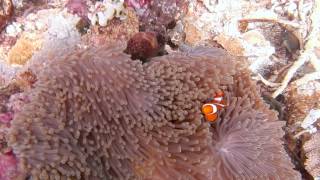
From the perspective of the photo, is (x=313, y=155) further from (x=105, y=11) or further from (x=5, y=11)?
(x=5, y=11)

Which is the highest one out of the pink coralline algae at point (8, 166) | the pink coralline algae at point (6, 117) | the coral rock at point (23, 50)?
the coral rock at point (23, 50)

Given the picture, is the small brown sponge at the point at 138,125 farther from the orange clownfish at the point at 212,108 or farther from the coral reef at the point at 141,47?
the coral reef at the point at 141,47

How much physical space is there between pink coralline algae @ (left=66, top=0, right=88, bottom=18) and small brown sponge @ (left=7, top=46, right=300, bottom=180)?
2.00 ft

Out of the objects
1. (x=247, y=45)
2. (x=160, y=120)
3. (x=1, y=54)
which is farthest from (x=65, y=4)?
(x=247, y=45)

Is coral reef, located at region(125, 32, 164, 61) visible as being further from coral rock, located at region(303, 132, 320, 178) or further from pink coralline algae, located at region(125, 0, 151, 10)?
coral rock, located at region(303, 132, 320, 178)

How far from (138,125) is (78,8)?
1.11 meters

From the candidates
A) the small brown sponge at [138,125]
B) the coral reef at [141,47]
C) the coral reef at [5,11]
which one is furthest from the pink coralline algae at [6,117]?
the coral reef at [5,11]

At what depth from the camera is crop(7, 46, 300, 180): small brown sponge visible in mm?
1867

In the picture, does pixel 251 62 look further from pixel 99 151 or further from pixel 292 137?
pixel 99 151

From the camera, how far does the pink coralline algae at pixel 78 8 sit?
2605 mm

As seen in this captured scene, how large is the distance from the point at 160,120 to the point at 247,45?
1.50 meters

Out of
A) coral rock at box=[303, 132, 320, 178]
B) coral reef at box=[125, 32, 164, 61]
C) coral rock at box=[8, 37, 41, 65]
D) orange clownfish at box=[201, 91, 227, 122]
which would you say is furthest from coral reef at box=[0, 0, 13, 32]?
coral rock at box=[303, 132, 320, 178]

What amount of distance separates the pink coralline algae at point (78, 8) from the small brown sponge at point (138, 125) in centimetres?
61

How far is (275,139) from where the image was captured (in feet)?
7.69
